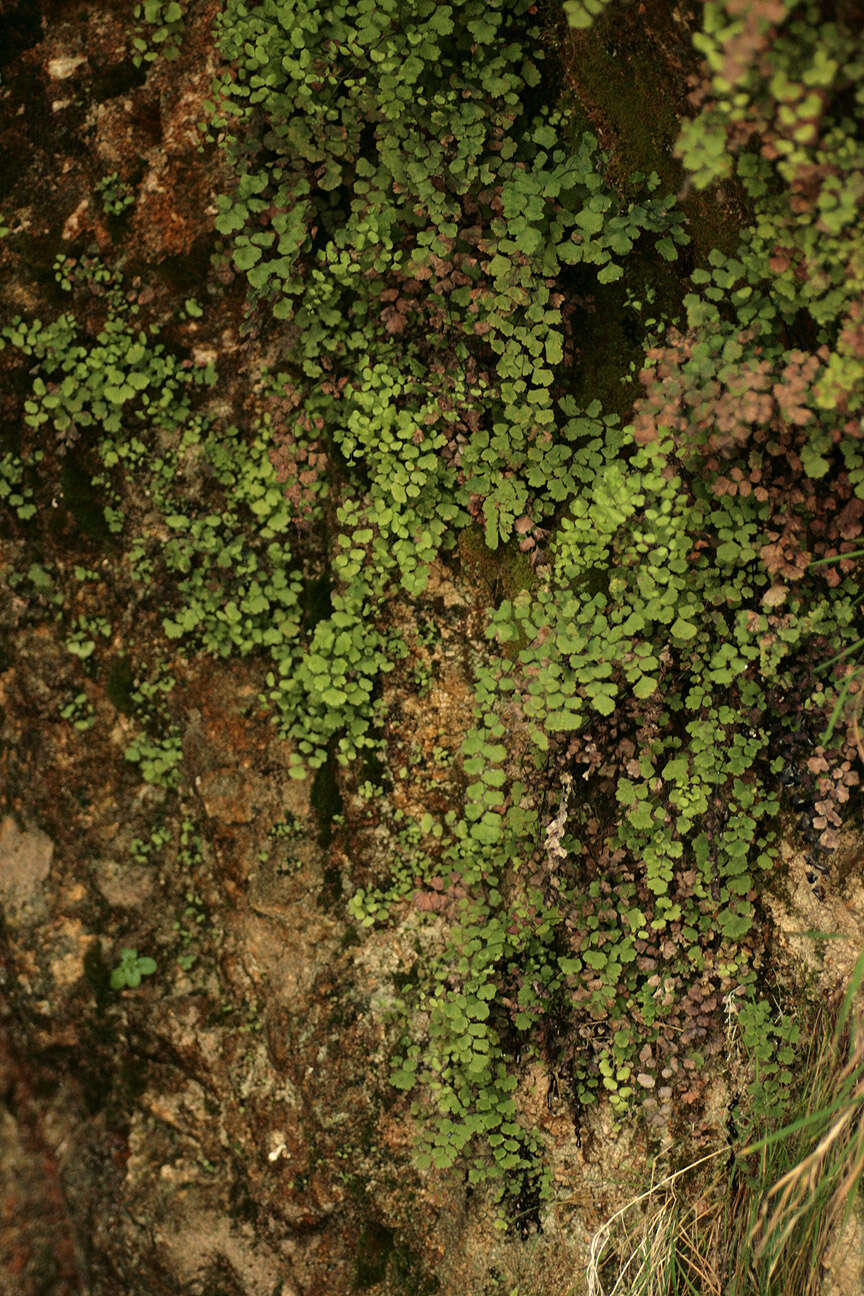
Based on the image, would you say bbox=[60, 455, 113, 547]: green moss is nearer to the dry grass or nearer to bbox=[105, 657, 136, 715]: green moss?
bbox=[105, 657, 136, 715]: green moss

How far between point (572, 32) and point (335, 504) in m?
1.42

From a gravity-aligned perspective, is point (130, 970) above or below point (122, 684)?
below

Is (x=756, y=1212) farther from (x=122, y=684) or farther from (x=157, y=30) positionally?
(x=157, y=30)

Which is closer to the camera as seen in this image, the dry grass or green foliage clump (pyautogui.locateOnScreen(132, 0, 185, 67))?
the dry grass

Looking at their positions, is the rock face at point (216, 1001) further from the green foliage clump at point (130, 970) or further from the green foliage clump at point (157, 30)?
the green foliage clump at point (157, 30)

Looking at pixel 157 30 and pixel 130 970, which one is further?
pixel 130 970

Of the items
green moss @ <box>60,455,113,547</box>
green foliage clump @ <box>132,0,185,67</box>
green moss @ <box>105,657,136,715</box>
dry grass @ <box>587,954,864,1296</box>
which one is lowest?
dry grass @ <box>587,954,864,1296</box>

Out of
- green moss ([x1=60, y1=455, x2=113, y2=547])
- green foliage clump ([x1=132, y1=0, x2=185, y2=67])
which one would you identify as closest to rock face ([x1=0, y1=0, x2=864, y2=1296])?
green moss ([x1=60, y1=455, x2=113, y2=547])

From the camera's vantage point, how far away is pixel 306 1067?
292cm

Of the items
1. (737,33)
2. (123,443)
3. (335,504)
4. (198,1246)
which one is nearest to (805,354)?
(737,33)

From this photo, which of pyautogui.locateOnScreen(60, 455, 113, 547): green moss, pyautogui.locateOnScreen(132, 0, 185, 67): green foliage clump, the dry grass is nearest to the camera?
the dry grass

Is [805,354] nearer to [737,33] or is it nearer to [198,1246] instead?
[737,33]

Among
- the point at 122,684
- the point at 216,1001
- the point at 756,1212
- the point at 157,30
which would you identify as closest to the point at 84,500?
the point at 122,684

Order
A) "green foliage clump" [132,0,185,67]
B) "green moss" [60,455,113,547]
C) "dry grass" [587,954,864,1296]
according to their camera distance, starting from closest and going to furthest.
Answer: "dry grass" [587,954,864,1296] → "green foliage clump" [132,0,185,67] → "green moss" [60,455,113,547]
